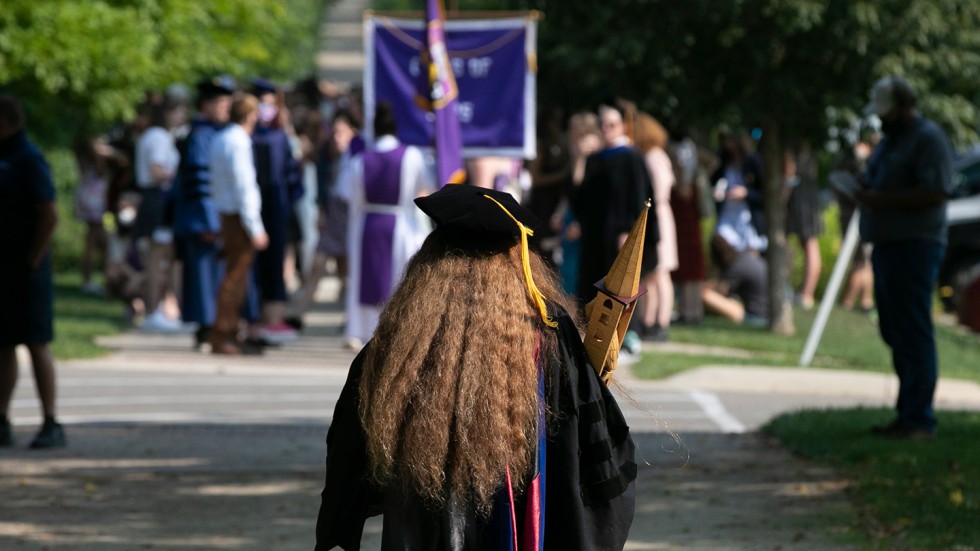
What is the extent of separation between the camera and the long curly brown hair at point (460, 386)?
12.8ft

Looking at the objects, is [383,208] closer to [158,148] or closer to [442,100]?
[442,100]

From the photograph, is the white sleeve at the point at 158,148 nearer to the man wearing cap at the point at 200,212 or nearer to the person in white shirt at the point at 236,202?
the man wearing cap at the point at 200,212

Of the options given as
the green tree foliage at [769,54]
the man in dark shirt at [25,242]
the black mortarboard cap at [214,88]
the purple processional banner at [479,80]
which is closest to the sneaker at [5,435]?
the man in dark shirt at [25,242]

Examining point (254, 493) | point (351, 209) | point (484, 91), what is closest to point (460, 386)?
point (254, 493)

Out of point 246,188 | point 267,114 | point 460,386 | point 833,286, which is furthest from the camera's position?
point 267,114

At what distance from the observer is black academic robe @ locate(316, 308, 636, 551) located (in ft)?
13.2

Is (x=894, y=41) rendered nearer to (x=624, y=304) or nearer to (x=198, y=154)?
(x=198, y=154)

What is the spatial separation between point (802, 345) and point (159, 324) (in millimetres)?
5743

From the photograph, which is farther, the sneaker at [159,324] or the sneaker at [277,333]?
the sneaker at [159,324]

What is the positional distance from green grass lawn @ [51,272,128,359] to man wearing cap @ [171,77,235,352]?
0.82 m

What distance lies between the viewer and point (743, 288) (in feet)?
56.0

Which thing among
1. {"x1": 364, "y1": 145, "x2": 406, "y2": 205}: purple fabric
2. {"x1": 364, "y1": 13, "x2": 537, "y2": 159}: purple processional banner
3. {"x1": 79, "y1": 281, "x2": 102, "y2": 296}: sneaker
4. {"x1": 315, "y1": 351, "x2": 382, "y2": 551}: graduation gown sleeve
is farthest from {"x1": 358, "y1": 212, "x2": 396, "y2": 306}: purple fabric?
{"x1": 315, "y1": 351, "x2": 382, "y2": 551}: graduation gown sleeve

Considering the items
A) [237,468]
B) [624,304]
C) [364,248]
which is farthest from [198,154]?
[624,304]

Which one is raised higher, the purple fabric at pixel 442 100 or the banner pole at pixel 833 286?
the purple fabric at pixel 442 100
